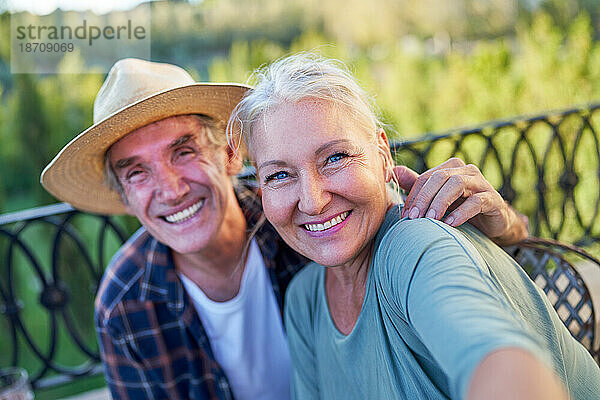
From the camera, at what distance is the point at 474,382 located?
0.72 m

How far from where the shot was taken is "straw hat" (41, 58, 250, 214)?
1763 millimetres

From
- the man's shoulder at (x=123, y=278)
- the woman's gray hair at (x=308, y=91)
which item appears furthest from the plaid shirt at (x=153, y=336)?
the woman's gray hair at (x=308, y=91)

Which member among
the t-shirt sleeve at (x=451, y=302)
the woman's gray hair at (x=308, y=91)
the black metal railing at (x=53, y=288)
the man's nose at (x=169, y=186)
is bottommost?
the black metal railing at (x=53, y=288)

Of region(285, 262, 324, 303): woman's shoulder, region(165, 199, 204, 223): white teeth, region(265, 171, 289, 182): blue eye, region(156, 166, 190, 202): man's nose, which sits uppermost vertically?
region(265, 171, 289, 182): blue eye

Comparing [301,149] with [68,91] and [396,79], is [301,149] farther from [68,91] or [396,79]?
[396,79]

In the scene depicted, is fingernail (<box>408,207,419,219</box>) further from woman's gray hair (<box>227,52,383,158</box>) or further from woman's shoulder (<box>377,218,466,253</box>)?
woman's gray hair (<box>227,52,383,158</box>)

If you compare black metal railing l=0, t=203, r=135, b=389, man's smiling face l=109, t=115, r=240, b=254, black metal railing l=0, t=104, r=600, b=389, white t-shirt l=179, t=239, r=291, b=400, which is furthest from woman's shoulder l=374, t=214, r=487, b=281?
black metal railing l=0, t=203, r=135, b=389

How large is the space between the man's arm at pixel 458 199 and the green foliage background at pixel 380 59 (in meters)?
1.45

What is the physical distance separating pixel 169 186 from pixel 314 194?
2.10 ft

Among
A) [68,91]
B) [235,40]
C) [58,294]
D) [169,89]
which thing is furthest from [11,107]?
[169,89]

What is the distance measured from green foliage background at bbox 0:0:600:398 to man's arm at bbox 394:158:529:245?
145cm

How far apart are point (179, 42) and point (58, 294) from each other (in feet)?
11.7

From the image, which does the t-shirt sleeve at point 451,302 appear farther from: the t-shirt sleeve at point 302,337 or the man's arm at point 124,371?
the man's arm at point 124,371

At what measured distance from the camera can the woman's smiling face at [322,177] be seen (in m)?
1.30
